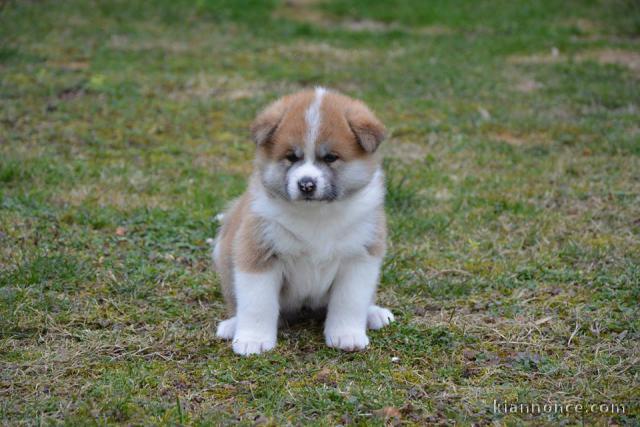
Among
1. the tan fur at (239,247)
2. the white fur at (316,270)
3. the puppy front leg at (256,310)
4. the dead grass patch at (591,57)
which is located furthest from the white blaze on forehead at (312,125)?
the dead grass patch at (591,57)

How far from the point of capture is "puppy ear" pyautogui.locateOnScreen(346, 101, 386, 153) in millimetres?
4027

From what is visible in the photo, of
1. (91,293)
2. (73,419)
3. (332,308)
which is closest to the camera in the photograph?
(73,419)

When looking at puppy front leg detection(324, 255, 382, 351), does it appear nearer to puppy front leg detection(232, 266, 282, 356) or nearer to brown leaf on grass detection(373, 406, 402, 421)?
puppy front leg detection(232, 266, 282, 356)

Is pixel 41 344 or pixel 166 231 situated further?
pixel 166 231

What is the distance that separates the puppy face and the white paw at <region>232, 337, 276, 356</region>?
75 cm

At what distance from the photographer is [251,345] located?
4.09 metres

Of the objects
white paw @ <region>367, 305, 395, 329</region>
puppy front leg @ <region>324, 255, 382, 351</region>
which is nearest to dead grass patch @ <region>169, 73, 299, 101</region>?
white paw @ <region>367, 305, 395, 329</region>

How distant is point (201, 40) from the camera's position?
12.2m

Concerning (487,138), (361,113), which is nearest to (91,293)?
(361,113)

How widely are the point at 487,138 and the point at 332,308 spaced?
14.3 feet

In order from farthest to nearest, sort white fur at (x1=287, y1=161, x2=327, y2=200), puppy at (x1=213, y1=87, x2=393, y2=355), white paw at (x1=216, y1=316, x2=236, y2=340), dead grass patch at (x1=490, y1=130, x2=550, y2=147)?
1. dead grass patch at (x1=490, y1=130, x2=550, y2=147)
2. white paw at (x1=216, y1=316, x2=236, y2=340)
3. puppy at (x1=213, y1=87, x2=393, y2=355)
4. white fur at (x1=287, y1=161, x2=327, y2=200)

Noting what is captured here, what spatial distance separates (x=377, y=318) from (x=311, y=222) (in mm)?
800

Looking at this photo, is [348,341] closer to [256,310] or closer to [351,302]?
[351,302]

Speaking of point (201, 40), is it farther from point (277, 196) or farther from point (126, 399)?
point (126, 399)
